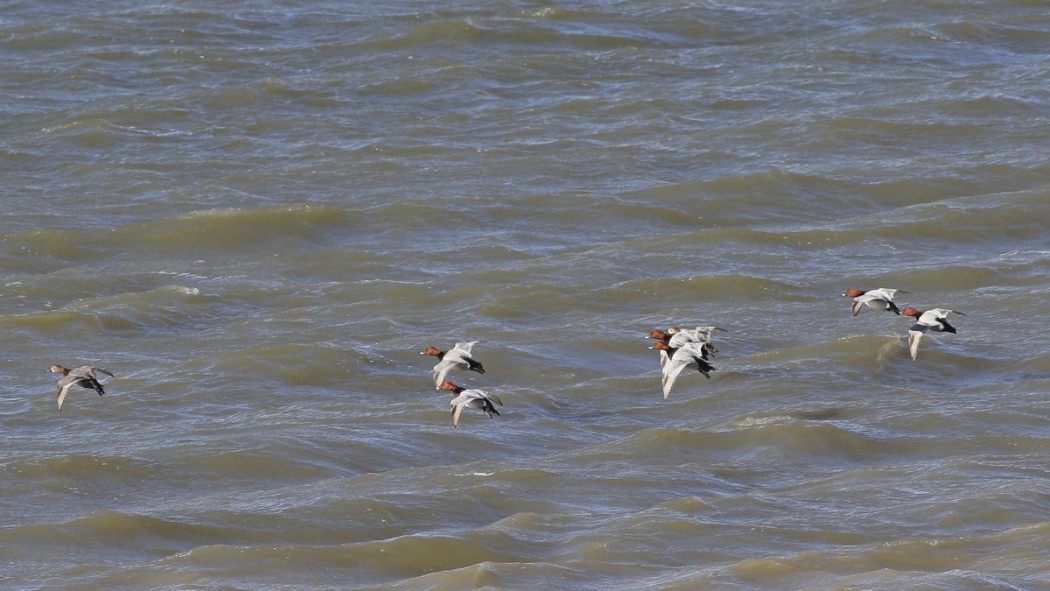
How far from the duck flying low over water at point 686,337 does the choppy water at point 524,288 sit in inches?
10.6

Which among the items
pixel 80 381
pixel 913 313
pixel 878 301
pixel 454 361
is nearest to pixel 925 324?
pixel 913 313

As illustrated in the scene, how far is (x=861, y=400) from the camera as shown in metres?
12.2

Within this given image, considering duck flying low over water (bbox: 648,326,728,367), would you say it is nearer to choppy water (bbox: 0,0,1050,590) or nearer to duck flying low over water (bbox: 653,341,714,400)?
duck flying low over water (bbox: 653,341,714,400)

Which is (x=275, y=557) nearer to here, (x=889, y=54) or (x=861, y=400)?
(x=861, y=400)

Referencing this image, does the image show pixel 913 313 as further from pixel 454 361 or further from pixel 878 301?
pixel 454 361

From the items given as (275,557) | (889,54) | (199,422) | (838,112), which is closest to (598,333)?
(199,422)

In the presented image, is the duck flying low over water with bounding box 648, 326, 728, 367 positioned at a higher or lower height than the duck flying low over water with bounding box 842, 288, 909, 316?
lower

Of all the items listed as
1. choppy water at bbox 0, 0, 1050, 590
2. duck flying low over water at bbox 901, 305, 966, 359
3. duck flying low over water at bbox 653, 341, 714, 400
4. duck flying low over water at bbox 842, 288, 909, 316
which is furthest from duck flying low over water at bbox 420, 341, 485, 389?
duck flying low over water at bbox 901, 305, 966, 359

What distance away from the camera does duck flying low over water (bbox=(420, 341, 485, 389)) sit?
1197 centimetres

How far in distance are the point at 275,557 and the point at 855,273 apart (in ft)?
23.0

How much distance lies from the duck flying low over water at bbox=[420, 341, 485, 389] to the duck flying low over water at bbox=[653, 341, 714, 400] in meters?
1.30

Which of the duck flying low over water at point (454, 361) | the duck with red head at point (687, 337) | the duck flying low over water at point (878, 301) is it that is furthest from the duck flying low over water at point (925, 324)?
the duck flying low over water at point (454, 361)

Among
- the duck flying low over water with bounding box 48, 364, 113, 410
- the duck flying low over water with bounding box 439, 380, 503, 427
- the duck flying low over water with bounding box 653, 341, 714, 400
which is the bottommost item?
the duck flying low over water with bounding box 439, 380, 503, 427

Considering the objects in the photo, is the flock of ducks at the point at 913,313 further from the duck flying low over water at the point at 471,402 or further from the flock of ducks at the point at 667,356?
the duck flying low over water at the point at 471,402
